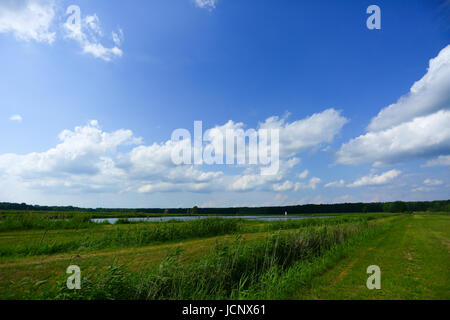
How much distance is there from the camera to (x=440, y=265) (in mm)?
9641

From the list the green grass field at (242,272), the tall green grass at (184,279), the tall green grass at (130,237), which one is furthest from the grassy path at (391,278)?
the tall green grass at (130,237)

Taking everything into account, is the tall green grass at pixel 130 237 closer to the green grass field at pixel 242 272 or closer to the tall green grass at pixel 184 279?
the green grass field at pixel 242 272

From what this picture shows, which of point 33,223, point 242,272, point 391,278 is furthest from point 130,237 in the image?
point 391,278

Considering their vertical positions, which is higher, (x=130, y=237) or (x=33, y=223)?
(x=130, y=237)

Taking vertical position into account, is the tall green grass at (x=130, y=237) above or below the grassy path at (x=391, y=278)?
below

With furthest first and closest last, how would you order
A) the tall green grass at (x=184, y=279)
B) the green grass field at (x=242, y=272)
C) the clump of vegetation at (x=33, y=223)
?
the clump of vegetation at (x=33, y=223) < the green grass field at (x=242, y=272) < the tall green grass at (x=184, y=279)

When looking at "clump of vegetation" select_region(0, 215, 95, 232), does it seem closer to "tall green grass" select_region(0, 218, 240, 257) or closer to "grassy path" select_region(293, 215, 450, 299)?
"tall green grass" select_region(0, 218, 240, 257)

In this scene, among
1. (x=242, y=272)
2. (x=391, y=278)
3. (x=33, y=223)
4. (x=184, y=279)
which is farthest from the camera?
(x=33, y=223)

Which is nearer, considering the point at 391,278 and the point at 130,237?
the point at 391,278

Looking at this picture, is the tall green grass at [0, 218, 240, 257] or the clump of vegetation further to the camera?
the clump of vegetation

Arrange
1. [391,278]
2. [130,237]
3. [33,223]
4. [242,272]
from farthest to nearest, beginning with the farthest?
[33,223]
[130,237]
[242,272]
[391,278]

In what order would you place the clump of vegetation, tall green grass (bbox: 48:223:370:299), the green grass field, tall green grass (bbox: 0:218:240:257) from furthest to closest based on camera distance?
the clump of vegetation → tall green grass (bbox: 0:218:240:257) → the green grass field → tall green grass (bbox: 48:223:370:299)

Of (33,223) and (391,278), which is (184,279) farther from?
(33,223)

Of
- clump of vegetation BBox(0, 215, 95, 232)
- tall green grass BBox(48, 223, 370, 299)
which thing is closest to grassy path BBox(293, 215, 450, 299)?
tall green grass BBox(48, 223, 370, 299)
